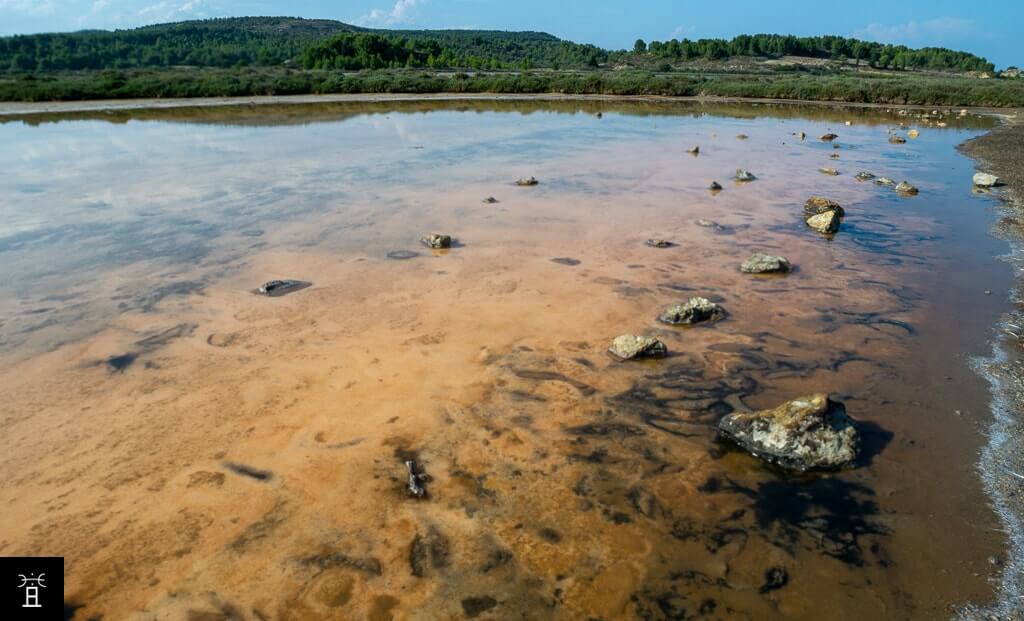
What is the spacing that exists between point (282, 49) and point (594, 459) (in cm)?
10932

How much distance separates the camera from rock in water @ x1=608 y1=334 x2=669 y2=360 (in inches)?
268

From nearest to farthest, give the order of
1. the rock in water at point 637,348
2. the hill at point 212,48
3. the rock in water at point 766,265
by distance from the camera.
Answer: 1. the rock in water at point 637,348
2. the rock in water at point 766,265
3. the hill at point 212,48

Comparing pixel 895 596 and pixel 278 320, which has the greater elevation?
pixel 278 320

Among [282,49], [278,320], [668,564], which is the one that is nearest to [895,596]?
[668,564]

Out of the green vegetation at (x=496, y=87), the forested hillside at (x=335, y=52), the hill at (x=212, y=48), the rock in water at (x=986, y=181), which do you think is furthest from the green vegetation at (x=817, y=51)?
the rock in water at (x=986, y=181)

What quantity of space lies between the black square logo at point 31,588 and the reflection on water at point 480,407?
0.14 metres

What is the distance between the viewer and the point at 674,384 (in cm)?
635

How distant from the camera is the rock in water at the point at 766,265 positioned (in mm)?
Result: 9406

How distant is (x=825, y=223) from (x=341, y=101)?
128 feet

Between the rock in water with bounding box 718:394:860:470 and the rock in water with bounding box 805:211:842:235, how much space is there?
727 centimetres

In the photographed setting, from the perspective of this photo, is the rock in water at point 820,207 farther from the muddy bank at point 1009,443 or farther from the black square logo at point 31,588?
the black square logo at point 31,588

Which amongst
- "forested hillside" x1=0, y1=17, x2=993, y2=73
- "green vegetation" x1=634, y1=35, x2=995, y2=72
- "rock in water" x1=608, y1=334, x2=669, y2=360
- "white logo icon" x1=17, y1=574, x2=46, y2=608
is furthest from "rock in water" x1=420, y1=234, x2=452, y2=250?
"green vegetation" x1=634, y1=35, x2=995, y2=72

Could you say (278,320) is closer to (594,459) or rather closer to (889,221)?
(594,459)

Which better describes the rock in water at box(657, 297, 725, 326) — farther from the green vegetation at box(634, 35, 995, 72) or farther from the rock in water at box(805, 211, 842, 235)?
the green vegetation at box(634, 35, 995, 72)
